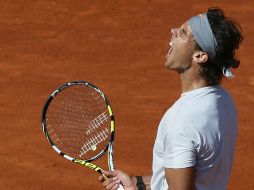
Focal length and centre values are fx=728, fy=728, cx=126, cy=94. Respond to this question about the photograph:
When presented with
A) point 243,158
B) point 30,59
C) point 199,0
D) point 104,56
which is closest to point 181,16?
point 199,0

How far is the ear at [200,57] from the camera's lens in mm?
3740

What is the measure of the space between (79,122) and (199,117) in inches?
99.0

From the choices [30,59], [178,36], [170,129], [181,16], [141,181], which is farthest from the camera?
[181,16]

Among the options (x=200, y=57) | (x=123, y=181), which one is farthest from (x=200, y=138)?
(x=123, y=181)

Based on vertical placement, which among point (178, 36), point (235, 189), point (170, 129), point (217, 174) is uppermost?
point (178, 36)

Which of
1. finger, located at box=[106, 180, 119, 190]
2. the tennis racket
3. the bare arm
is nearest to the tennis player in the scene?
the bare arm

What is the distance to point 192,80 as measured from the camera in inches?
147

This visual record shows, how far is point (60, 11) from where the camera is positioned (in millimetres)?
11891

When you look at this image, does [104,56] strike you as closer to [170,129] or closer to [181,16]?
[181,16]

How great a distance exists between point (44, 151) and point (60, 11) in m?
4.01

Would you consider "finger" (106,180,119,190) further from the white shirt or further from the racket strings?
the racket strings

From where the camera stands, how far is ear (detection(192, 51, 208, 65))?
Result: 374cm

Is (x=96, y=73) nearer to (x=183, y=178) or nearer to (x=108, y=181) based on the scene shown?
(x=108, y=181)

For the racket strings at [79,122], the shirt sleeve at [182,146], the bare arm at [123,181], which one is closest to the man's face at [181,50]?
the shirt sleeve at [182,146]
